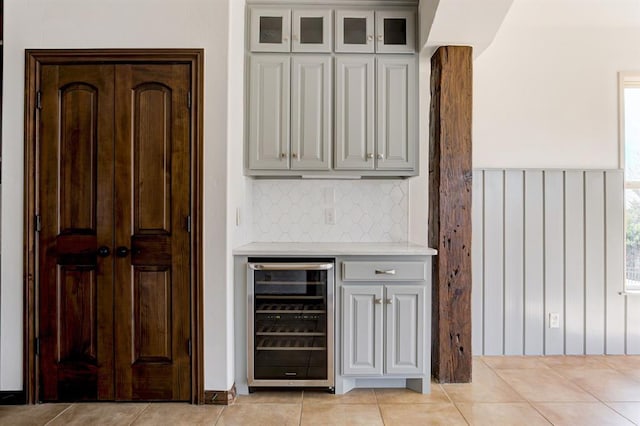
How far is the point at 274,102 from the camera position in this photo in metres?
3.18

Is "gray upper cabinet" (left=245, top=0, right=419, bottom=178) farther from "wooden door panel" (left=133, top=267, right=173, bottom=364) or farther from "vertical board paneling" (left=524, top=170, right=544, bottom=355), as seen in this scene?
"vertical board paneling" (left=524, top=170, right=544, bottom=355)

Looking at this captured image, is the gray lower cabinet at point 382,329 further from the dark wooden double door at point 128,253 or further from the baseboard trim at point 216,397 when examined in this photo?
the dark wooden double door at point 128,253

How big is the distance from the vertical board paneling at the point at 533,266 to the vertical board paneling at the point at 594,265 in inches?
15.2

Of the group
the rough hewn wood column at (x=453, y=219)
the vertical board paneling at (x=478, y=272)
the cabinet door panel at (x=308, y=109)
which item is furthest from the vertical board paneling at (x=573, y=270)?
the cabinet door panel at (x=308, y=109)

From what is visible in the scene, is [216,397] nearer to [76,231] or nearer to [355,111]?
[76,231]

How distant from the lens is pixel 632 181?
12.2ft

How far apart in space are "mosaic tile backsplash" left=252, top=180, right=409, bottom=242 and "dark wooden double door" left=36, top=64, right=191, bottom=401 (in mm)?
949

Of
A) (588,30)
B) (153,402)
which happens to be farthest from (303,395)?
(588,30)

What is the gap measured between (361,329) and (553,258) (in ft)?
6.18

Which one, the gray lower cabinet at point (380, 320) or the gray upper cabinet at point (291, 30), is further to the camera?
the gray upper cabinet at point (291, 30)

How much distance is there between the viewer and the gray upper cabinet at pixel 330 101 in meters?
3.18

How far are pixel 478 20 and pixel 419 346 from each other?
2.12 metres

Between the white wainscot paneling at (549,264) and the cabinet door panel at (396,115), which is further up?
the cabinet door panel at (396,115)

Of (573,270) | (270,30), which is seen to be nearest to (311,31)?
(270,30)
